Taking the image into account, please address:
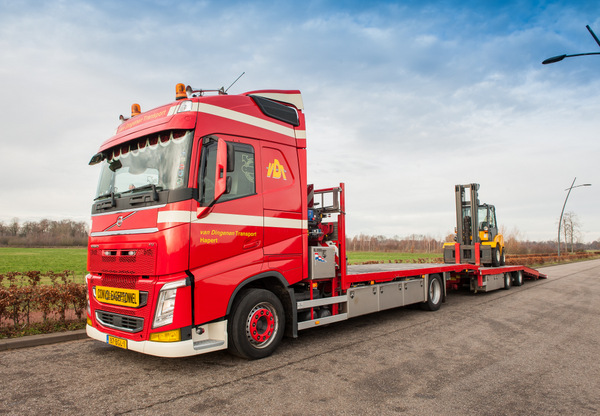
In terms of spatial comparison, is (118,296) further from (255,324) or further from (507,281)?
(507,281)

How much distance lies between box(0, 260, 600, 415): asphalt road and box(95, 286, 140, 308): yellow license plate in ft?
2.73

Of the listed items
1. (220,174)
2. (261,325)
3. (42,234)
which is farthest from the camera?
(42,234)

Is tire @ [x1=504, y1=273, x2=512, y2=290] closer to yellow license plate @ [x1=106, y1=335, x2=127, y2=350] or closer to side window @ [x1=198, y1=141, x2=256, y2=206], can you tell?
side window @ [x1=198, y1=141, x2=256, y2=206]

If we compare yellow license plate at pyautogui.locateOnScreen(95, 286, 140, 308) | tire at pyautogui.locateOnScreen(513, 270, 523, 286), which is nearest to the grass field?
tire at pyautogui.locateOnScreen(513, 270, 523, 286)

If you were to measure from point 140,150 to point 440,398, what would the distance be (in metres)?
4.55

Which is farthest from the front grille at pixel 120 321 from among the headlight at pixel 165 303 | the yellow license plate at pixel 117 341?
the headlight at pixel 165 303

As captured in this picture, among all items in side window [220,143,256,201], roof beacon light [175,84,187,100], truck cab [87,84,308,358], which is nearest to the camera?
truck cab [87,84,308,358]

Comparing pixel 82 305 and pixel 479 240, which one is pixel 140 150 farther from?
pixel 479 240

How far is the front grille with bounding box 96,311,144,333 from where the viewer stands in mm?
4488

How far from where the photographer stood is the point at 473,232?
13852 mm

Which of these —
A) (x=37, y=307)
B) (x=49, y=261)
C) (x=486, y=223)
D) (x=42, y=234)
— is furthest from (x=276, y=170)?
(x=42, y=234)

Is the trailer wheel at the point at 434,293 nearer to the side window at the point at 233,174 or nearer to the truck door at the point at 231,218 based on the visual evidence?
the truck door at the point at 231,218

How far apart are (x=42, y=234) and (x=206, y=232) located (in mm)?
60716

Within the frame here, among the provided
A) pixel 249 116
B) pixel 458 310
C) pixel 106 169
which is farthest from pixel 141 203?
pixel 458 310
